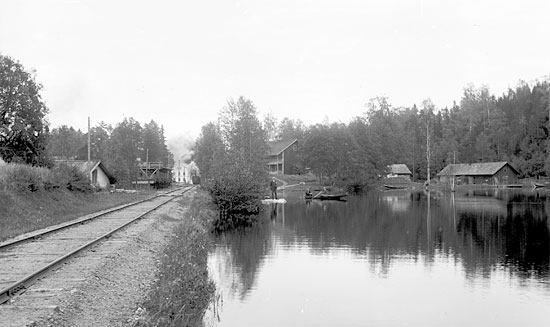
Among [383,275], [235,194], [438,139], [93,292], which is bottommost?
[383,275]

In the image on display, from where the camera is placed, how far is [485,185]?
9850 centimetres

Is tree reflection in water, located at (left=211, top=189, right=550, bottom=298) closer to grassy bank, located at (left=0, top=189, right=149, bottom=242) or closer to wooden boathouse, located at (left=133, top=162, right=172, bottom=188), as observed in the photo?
grassy bank, located at (left=0, top=189, right=149, bottom=242)

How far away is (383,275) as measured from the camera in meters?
16.9

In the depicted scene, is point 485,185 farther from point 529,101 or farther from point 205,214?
point 205,214

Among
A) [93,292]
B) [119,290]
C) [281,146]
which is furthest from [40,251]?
[281,146]

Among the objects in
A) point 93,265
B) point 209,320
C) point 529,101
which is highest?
point 529,101

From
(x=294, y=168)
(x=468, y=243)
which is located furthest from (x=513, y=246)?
(x=294, y=168)

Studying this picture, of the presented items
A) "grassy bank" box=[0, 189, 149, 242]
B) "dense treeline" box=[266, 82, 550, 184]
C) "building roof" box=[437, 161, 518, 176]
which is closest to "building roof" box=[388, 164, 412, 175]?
"dense treeline" box=[266, 82, 550, 184]

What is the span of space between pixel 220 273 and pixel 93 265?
563cm

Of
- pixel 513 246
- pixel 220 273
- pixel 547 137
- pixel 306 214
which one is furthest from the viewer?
pixel 547 137

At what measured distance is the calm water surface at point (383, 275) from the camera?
41.0ft

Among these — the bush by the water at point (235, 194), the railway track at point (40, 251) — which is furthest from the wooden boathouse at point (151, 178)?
the railway track at point (40, 251)

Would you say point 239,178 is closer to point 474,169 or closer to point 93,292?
point 93,292

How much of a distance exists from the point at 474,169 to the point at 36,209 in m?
91.0
